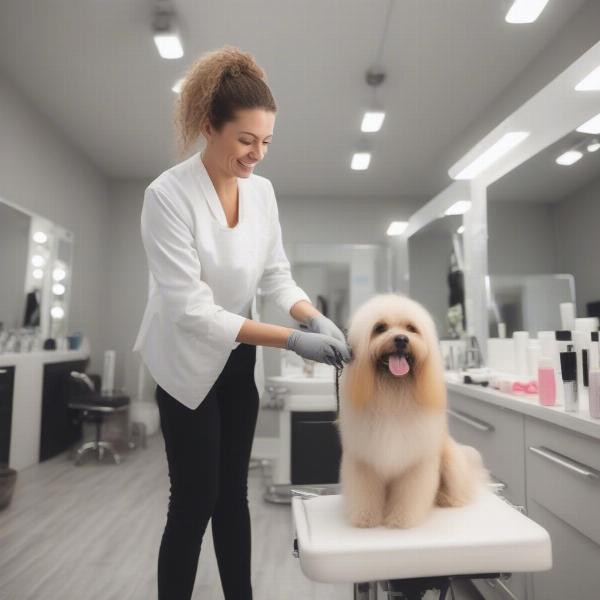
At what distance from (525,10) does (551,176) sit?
73cm

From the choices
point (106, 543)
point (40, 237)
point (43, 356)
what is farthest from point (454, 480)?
point (40, 237)

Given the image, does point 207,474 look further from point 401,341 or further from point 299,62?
point 299,62

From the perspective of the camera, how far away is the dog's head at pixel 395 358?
0.93 m

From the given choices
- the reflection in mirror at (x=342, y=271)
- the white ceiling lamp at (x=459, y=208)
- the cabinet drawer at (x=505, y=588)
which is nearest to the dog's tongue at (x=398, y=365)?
the cabinet drawer at (x=505, y=588)

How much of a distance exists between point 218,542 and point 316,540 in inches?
18.5

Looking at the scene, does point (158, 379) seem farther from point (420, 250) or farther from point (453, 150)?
point (453, 150)

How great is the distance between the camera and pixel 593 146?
1729 mm

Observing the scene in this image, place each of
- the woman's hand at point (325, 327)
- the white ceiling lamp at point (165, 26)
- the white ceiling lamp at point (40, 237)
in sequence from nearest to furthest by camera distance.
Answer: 1. the woman's hand at point (325, 327)
2. the white ceiling lamp at point (165, 26)
3. the white ceiling lamp at point (40, 237)

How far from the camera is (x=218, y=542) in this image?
1189 mm

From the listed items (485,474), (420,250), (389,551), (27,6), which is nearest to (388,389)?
(389,551)

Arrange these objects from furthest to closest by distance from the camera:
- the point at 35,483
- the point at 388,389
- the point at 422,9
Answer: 1. the point at 35,483
2. the point at 422,9
3. the point at 388,389

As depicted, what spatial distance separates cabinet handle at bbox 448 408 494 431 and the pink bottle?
0.33m

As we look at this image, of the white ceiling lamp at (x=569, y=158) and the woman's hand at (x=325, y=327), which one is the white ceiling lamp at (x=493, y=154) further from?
the woman's hand at (x=325, y=327)

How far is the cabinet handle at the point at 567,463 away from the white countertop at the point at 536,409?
3.2 inches
